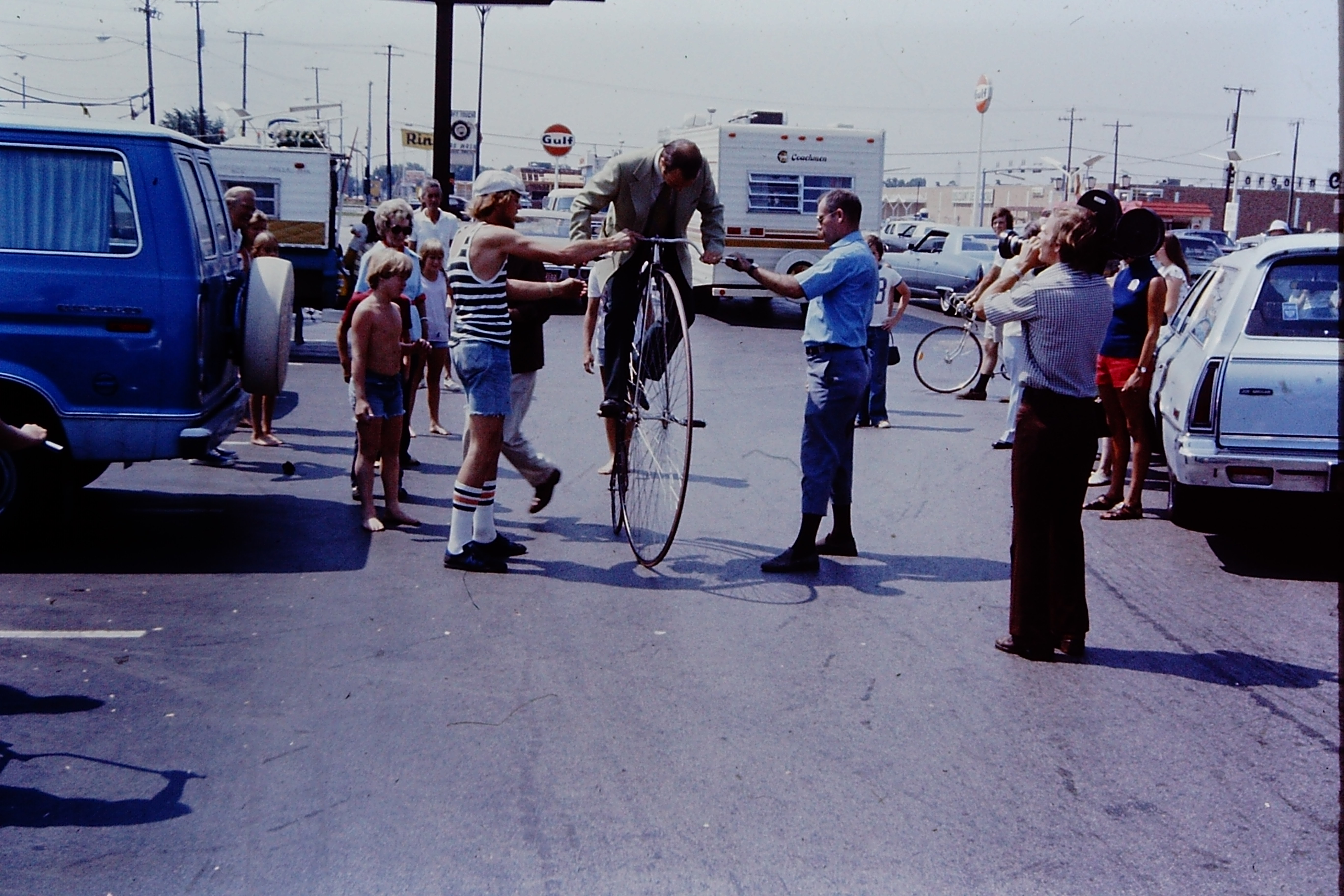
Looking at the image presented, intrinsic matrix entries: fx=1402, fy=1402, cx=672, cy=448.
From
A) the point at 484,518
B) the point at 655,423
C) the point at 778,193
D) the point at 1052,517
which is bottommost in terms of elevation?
the point at 484,518

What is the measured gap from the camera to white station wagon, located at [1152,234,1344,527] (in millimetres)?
7824

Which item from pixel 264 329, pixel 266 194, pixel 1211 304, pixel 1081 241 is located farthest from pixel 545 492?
pixel 266 194

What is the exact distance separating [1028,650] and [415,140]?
6214 cm

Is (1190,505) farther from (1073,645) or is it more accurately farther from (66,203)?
(66,203)

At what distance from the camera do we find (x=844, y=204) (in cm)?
755

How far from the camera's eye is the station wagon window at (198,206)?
25.5ft

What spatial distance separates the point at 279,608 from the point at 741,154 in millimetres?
19012

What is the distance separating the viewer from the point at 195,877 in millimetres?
4008

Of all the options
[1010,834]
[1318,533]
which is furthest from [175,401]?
[1318,533]

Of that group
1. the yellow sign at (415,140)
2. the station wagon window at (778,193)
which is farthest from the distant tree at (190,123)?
the station wagon window at (778,193)

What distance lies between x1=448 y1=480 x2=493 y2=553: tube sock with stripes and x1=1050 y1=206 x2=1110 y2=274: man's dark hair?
10.7 ft

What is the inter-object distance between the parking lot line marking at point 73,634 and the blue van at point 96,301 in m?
1.46

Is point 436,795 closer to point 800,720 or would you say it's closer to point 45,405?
point 800,720

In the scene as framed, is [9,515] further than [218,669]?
Yes
